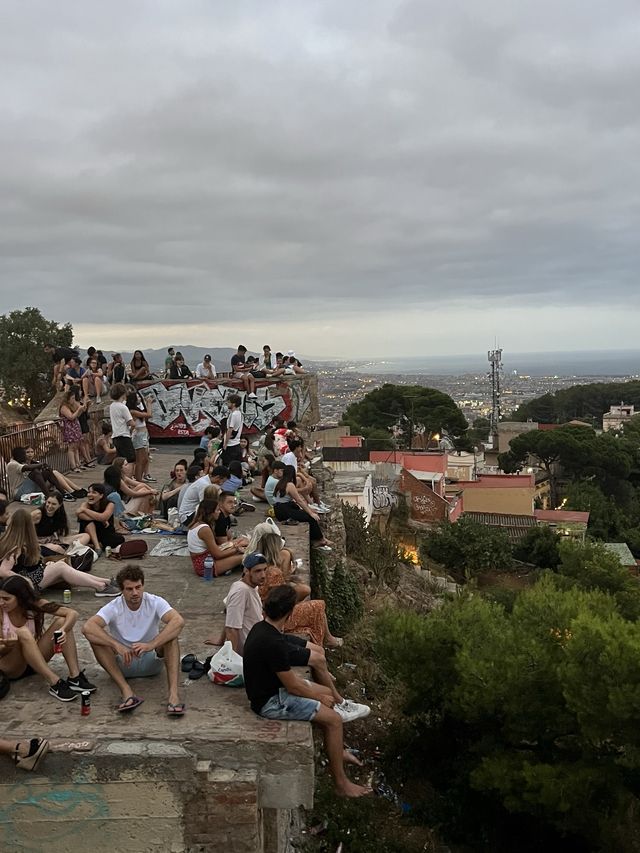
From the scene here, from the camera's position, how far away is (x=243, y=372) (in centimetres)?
1753

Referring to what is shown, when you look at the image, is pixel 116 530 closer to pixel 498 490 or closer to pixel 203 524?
pixel 203 524

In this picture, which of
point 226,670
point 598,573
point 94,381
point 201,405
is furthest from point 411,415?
point 226,670

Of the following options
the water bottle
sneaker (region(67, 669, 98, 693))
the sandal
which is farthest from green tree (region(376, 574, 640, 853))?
the sandal

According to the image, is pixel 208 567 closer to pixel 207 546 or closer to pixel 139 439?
pixel 207 546

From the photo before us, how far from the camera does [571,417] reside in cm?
9950

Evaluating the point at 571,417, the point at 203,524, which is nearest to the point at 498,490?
the point at 203,524

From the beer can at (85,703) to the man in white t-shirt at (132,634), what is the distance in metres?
0.19

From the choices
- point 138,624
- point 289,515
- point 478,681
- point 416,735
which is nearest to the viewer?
point 138,624

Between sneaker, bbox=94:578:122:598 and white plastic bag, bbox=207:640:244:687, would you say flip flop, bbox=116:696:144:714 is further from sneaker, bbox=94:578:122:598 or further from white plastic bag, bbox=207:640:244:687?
sneaker, bbox=94:578:122:598

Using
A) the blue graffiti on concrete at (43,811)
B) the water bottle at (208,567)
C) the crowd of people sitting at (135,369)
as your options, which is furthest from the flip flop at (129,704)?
the crowd of people sitting at (135,369)

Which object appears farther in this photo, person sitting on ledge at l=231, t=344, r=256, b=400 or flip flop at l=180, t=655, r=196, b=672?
person sitting on ledge at l=231, t=344, r=256, b=400

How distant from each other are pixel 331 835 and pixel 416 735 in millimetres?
2142

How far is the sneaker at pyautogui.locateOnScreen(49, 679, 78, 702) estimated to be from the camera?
179 inches

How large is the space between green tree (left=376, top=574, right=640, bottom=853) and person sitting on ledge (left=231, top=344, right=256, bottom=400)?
961cm
